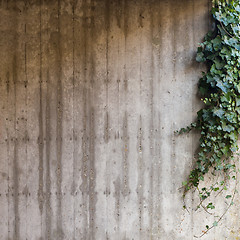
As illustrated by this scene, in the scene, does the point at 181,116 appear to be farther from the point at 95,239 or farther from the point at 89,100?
the point at 95,239

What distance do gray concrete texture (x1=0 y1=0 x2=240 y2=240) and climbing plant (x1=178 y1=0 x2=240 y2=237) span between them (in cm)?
17

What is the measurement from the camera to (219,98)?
256 centimetres

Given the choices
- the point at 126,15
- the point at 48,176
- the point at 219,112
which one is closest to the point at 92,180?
→ the point at 48,176

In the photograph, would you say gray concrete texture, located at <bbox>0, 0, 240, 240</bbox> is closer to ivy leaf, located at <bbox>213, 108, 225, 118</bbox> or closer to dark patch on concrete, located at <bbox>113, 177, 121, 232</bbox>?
dark patch on concrete, located at <bbox>113, 177, 121, 232</bbox>

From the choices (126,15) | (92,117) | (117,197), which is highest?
(126,15)

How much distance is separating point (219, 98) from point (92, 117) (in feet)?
4.09

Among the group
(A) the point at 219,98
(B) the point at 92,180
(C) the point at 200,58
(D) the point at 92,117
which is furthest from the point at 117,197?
(C) the point at 200,58

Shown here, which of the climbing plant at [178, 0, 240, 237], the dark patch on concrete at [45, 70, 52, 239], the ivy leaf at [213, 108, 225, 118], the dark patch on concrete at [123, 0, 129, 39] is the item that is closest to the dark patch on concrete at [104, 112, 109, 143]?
the dark patch on concrete at [45, 70, 52, 239]

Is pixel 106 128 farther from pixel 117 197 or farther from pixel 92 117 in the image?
pixel 117 197

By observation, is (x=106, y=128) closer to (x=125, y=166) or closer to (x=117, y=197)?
(x=125, y=166)

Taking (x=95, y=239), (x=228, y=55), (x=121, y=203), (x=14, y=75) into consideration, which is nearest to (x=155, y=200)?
(x=121, y=203)

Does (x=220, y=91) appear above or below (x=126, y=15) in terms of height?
below

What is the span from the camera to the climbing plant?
99.6 inches

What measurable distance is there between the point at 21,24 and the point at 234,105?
87.3 inches
